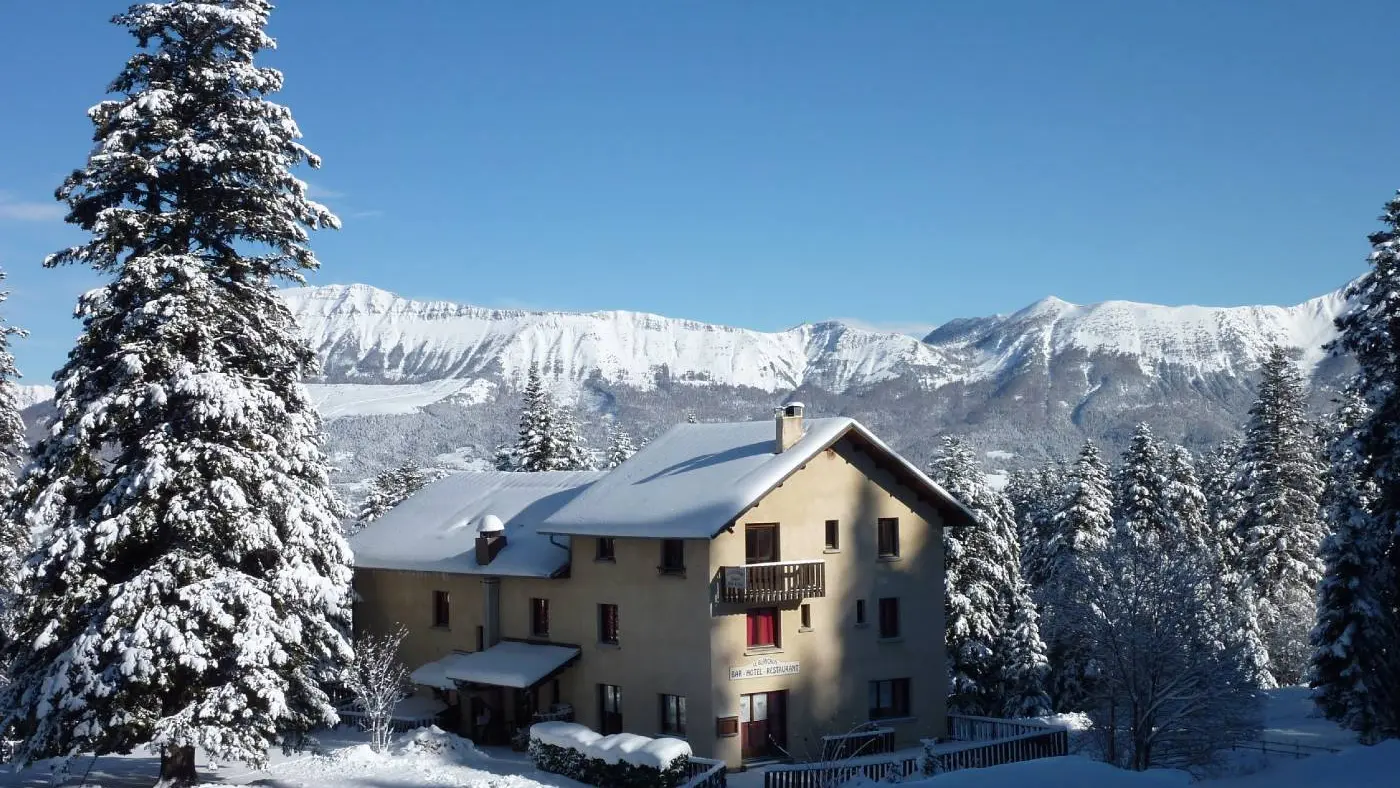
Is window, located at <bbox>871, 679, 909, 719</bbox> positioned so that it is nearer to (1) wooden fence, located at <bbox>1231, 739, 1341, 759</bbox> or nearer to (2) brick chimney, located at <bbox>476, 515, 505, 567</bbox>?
(1) wooden fence, located at <bbox>1231, 739, 1341, 759</bbox>

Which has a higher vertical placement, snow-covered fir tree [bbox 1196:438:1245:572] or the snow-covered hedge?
snow-covered fir tree [bbox 1196:438:1245:572]

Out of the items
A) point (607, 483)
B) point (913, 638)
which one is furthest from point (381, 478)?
point (913, 638)

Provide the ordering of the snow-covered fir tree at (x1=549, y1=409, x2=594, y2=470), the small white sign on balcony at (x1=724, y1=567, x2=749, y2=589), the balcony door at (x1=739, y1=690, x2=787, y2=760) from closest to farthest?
the small white sign on balcony at (x1=724, y1=567, x2=749, y2=589)
the balcony door at (x1=739, y1=690, x2=787, y2=760)
the snow-covered fir tree at (x1=549, y1=409, x2=594, y2=470)

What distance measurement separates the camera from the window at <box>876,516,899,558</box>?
4041 cm

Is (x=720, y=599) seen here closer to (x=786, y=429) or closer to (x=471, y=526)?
(x=786, y=429)

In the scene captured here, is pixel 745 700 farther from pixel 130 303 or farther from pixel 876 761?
pixel 130 303

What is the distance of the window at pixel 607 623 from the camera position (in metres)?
39.0

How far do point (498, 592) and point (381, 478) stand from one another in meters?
37.6

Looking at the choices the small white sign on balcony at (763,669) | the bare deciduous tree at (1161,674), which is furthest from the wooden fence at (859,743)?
the bare deciduous tree at (1161,674)

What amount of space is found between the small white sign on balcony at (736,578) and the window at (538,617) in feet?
28.3

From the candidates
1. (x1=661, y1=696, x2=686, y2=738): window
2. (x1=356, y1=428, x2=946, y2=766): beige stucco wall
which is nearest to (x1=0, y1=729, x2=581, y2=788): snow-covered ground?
(x1=661, y1=696, x2=686, y2=738): window

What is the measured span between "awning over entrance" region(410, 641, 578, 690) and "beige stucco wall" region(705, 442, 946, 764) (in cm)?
577

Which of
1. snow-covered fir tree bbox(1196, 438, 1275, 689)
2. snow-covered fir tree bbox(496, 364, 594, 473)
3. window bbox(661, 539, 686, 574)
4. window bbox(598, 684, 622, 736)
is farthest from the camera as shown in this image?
snow-covered fir tree bbox(496, 364, 594, 473)

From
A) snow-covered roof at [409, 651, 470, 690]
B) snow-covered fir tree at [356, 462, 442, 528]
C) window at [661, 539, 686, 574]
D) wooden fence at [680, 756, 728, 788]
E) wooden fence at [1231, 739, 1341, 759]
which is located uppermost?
snow-covered fir tree at [356, 462, 442, 528]
